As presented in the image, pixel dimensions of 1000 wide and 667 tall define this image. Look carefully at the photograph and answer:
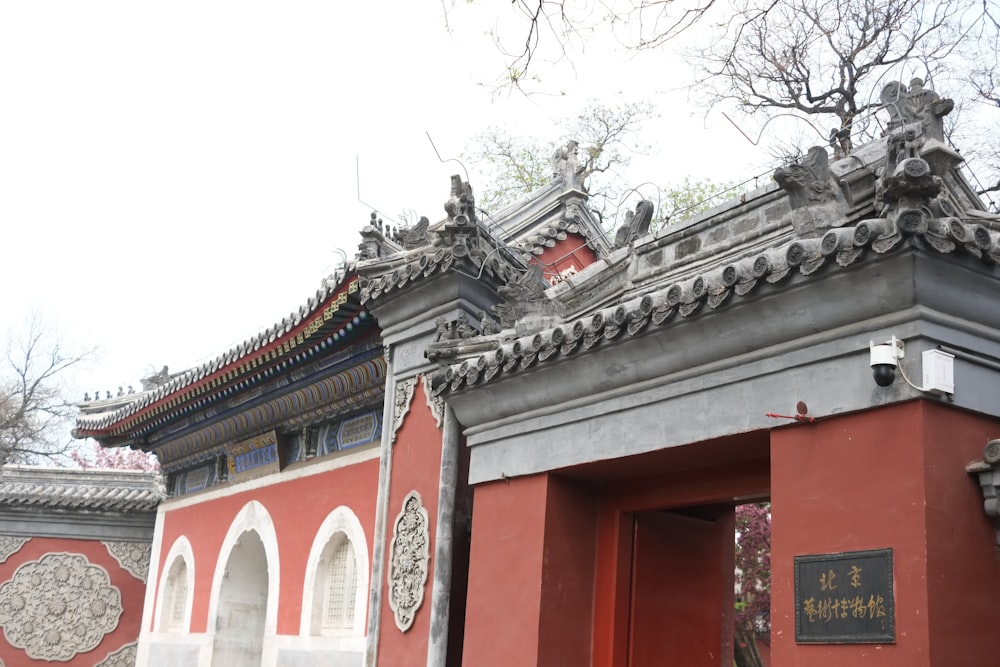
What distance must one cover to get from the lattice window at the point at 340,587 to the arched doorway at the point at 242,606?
5.63ft

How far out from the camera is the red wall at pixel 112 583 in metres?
13.6

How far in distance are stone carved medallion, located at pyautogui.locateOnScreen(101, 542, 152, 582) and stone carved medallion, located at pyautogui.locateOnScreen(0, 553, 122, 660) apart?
258 millimetres

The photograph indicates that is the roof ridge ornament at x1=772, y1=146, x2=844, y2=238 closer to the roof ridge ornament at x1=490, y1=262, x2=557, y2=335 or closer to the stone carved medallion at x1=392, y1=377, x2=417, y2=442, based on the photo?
the roof ridge ornament at x1=490, y1=262, x2=557, y2=335

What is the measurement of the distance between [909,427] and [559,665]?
2.72 metres

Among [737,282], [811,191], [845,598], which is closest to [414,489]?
[737,282]

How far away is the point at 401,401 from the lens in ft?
26.9

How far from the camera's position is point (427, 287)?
7.94 metres

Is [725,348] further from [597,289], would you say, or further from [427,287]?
[427,287]

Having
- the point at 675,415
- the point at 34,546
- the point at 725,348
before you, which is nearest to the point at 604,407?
the point at 675,415

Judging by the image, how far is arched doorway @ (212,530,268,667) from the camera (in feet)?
36.6

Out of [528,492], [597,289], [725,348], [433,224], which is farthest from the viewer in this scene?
[433,224]

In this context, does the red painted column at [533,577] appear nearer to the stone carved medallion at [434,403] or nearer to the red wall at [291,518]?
the stone carved medallion at [434,403]

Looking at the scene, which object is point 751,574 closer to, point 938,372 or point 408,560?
point 408,560

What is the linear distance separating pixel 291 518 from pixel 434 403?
299 cm
